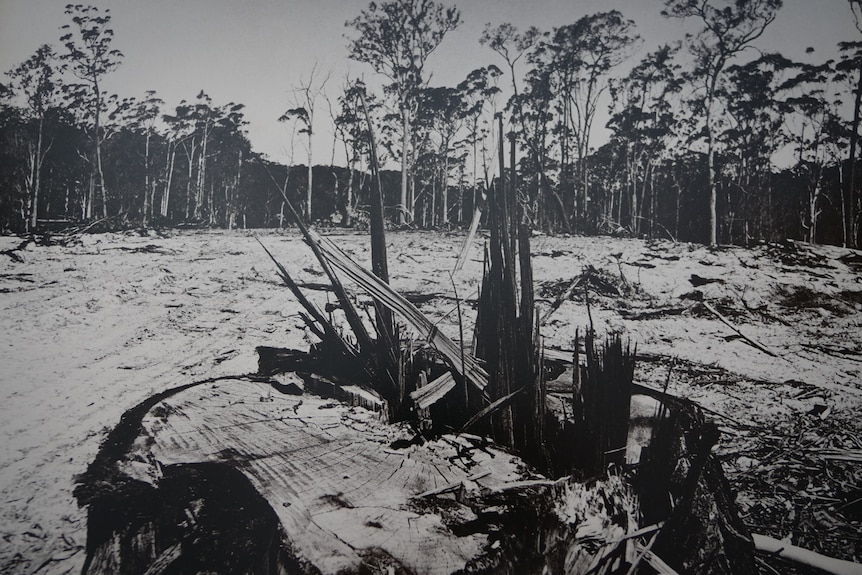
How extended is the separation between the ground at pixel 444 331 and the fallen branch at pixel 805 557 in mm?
74

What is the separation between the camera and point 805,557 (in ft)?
3.10

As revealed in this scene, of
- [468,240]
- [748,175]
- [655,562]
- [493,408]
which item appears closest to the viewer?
Result: [655,562]

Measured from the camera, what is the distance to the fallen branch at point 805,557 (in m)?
0.92

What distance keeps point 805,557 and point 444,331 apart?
1.17 metres

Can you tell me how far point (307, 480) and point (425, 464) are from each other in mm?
291

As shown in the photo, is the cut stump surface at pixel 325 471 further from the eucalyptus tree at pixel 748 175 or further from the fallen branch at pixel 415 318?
the eucalyptus tree at pixel 748 175

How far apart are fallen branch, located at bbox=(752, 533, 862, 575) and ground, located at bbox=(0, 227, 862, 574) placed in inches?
2.9

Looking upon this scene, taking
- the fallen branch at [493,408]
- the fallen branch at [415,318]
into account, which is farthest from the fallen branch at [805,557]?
the fallen branch at [415,318]

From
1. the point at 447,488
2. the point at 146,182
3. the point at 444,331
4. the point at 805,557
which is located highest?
the point at 146,182

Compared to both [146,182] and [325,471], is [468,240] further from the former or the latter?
[146,182]

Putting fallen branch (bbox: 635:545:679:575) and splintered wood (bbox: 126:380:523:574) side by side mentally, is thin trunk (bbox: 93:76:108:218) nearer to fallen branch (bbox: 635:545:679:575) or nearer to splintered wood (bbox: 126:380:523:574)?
splintered wood (bbox: 126:380:523:574)

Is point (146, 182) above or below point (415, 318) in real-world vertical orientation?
above

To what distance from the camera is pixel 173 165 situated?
2041 millimetres

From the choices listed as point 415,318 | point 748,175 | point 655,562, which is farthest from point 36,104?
point 748,175
